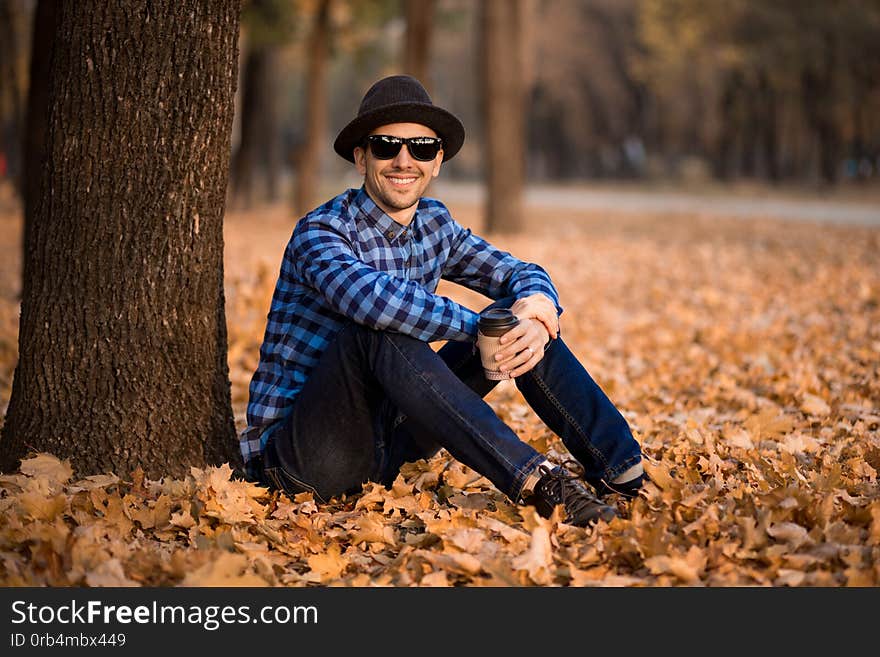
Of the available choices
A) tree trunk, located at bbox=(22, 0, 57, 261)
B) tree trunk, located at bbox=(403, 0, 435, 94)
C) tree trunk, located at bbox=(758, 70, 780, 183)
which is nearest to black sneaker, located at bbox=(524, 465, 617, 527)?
tree trunk, located at bbox=(22, 0, 57, 261)

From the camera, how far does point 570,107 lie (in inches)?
1547

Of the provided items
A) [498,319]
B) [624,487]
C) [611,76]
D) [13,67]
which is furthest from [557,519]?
[611,76]

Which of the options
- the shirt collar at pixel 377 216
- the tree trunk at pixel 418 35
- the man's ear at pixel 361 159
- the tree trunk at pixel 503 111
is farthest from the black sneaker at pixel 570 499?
the tree trunk at pixel 418 35

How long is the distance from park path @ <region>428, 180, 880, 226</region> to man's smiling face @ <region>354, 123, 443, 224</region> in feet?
49.3

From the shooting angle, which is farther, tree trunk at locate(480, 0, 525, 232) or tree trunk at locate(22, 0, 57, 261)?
tree trunk at locate(480, 0, 525, 232)

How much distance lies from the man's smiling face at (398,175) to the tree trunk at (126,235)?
1.98ft

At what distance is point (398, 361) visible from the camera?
349 centimetres

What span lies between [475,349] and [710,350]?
393cm

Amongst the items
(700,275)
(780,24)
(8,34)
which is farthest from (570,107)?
(700,275)

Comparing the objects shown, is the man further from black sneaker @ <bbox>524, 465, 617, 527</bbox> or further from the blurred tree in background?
the blurred tree in background

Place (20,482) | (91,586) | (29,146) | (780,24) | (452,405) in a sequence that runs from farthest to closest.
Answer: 1. (780,24)
2. (29,146)
3. (20,482)
4. (452,405)
5. (91,586)

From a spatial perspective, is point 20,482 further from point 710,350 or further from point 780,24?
point 780,24

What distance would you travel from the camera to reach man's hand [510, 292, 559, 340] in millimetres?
3635

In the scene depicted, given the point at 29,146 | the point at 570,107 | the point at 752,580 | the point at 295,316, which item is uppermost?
the point at 570,107
